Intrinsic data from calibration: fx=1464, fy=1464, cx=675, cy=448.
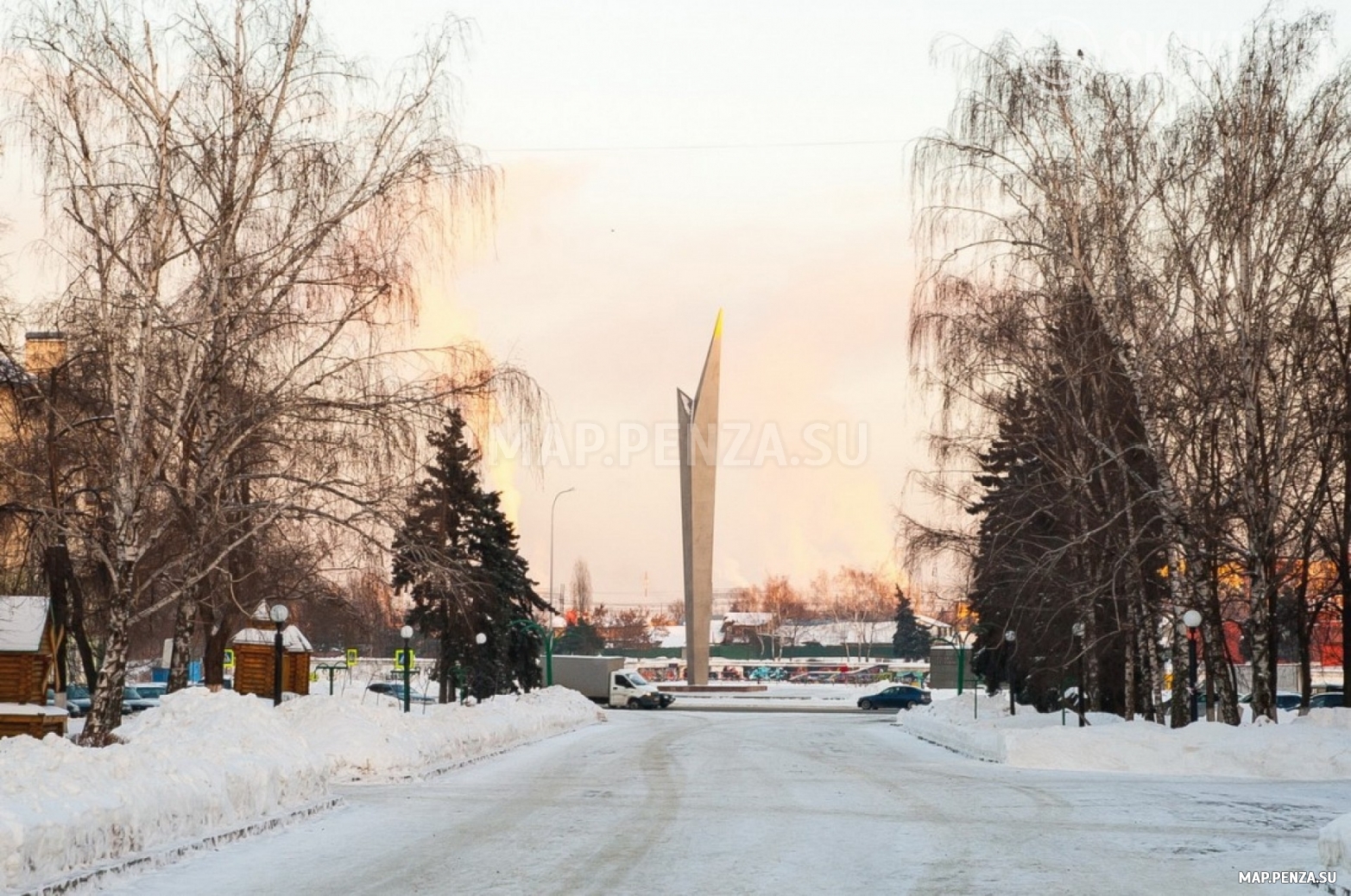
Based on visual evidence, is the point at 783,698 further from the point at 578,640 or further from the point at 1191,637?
the point at 1191,637

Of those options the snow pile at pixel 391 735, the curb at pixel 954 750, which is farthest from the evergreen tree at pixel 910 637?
the snow pile at pixel 391 735

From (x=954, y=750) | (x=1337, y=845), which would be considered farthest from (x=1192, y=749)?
(x=1337, y=845)

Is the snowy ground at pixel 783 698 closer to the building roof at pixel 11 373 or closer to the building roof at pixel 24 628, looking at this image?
the building roof at pixel 24 628

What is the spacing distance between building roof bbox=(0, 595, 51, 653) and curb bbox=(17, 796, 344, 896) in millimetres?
18668

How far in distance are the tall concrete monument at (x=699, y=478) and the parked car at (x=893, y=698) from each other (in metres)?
11.5

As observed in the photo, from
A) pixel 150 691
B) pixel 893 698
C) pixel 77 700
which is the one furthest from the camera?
pixel 893 698

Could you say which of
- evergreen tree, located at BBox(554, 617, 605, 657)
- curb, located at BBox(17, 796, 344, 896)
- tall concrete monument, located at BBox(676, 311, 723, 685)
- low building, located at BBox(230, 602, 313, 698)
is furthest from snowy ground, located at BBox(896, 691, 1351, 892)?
evergreen tree, located at BBox(554, 617, 605, 657)

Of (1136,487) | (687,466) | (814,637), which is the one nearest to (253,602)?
(1136,487)

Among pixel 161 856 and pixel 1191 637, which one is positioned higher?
pixel 1191 637

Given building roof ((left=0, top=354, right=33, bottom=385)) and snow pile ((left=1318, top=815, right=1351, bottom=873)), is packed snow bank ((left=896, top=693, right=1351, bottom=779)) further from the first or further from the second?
building roof ((left=0, top=354, right=33, bottom=385))

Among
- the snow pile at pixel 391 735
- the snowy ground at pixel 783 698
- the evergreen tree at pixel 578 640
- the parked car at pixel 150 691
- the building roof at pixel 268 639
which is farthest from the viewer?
the evergreen tree at pixel 578 640

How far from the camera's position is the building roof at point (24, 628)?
33.1 meters

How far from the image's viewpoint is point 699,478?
72.9 metres

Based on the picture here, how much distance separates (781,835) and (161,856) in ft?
19.7
